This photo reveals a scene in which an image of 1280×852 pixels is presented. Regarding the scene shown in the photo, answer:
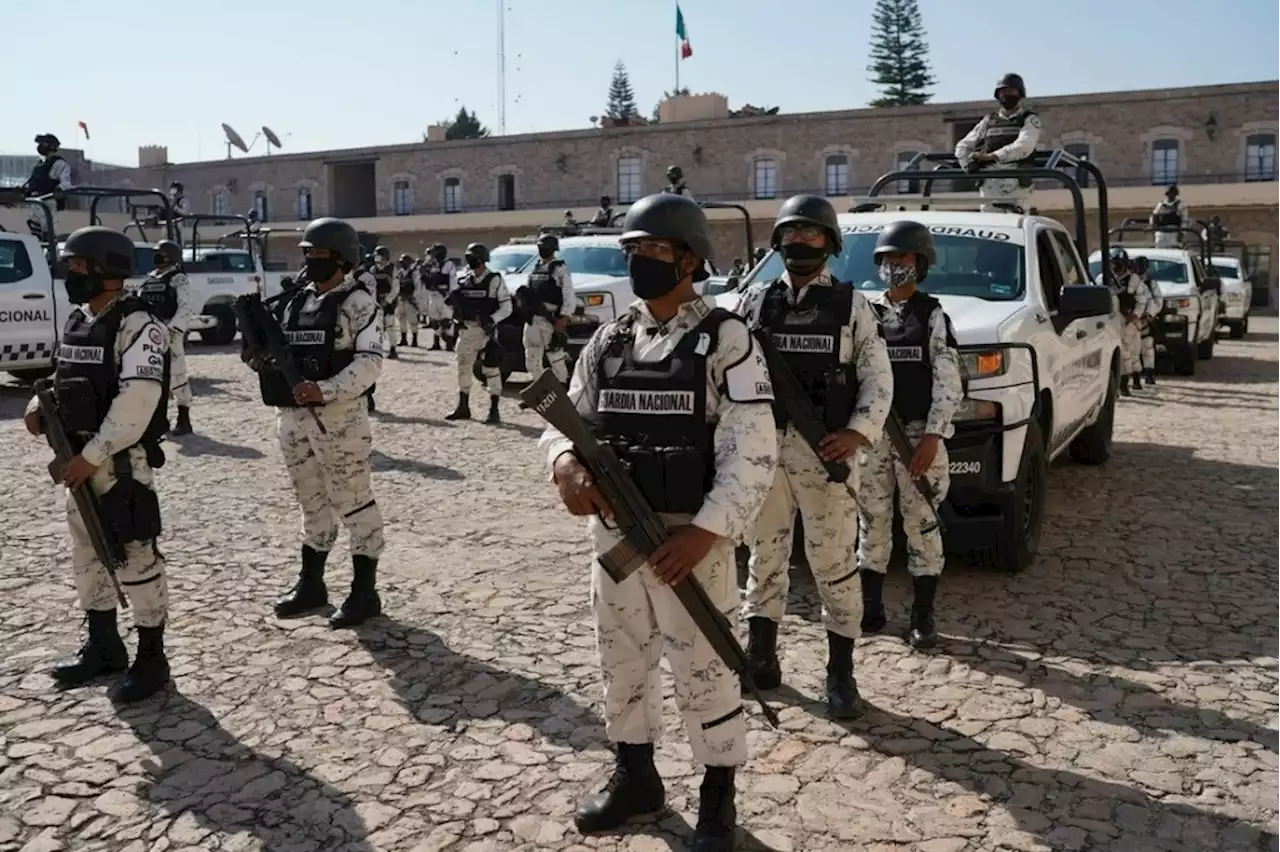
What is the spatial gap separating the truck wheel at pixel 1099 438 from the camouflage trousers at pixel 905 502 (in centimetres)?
439

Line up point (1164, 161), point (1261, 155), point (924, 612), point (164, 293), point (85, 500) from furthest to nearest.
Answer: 1. point (1164, 161)
2. point (1261, 155)
3. point (164, 293)
4. point (924, 612)
5. point (85, 500)

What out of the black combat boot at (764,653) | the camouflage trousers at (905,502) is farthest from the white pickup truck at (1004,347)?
the black combat boot at (764,653)

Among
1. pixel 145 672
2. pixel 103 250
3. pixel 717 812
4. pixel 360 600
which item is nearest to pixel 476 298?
pixel 360 600

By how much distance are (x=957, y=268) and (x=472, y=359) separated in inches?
240

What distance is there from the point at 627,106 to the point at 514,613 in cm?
7878

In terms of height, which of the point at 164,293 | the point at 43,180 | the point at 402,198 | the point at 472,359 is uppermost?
the point at 402,198

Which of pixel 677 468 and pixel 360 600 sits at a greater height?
pixel 677 468

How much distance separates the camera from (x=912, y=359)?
471 cm

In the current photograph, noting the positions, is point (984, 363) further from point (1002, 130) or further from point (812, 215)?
point (1002, 130)

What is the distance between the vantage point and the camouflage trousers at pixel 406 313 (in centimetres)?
2069

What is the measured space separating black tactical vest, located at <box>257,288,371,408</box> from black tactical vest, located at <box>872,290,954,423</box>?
7.85 feet

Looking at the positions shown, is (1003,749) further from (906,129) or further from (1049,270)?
(906,129)

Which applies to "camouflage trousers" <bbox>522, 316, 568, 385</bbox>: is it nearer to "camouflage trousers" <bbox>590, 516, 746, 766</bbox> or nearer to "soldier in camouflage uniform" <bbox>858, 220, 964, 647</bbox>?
"soldier in camouflage uniform" <bbox>858, 220, 964, 647</bbox>

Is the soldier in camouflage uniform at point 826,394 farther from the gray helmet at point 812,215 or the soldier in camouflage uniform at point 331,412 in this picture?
the soldier in camouflage uniform at point 331,412
